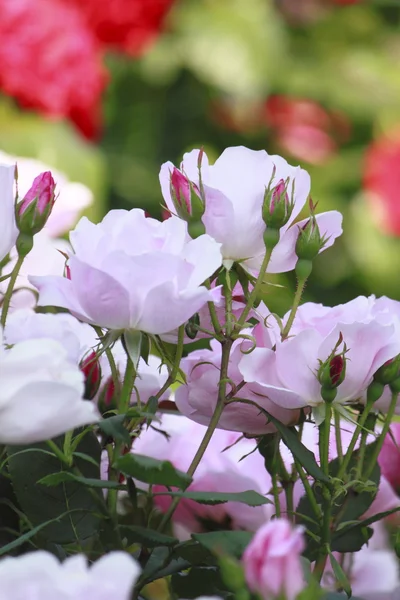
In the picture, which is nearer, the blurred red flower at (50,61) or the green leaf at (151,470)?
the green leaf at (151,470)

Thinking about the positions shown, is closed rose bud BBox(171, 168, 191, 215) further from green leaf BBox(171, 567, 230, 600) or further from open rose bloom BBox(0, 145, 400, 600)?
green leaf BBox(171, 567, 230, 600)

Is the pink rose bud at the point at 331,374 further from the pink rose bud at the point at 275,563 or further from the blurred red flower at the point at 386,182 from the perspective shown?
the blurred red flower at the point at 386,182

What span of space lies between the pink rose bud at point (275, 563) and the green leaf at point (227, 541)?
0.21 ft

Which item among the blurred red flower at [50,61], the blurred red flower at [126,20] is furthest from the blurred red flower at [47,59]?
the blurred red flower at [126,20]

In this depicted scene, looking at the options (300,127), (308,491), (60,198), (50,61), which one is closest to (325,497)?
(308,491)

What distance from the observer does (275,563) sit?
251 mm

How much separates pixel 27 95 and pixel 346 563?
1263mm

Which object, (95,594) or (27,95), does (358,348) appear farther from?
(27,95)

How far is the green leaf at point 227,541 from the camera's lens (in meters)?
0.32

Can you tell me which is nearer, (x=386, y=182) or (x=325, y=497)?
(x=325, y=497)

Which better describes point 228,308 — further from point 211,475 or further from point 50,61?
→ point 50,61

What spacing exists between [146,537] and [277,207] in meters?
0.12

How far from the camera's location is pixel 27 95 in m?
1.67

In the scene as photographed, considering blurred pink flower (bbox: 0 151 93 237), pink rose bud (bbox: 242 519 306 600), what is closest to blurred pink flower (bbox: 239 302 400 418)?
pink rose bud (bbox: 242 519 306 600)
